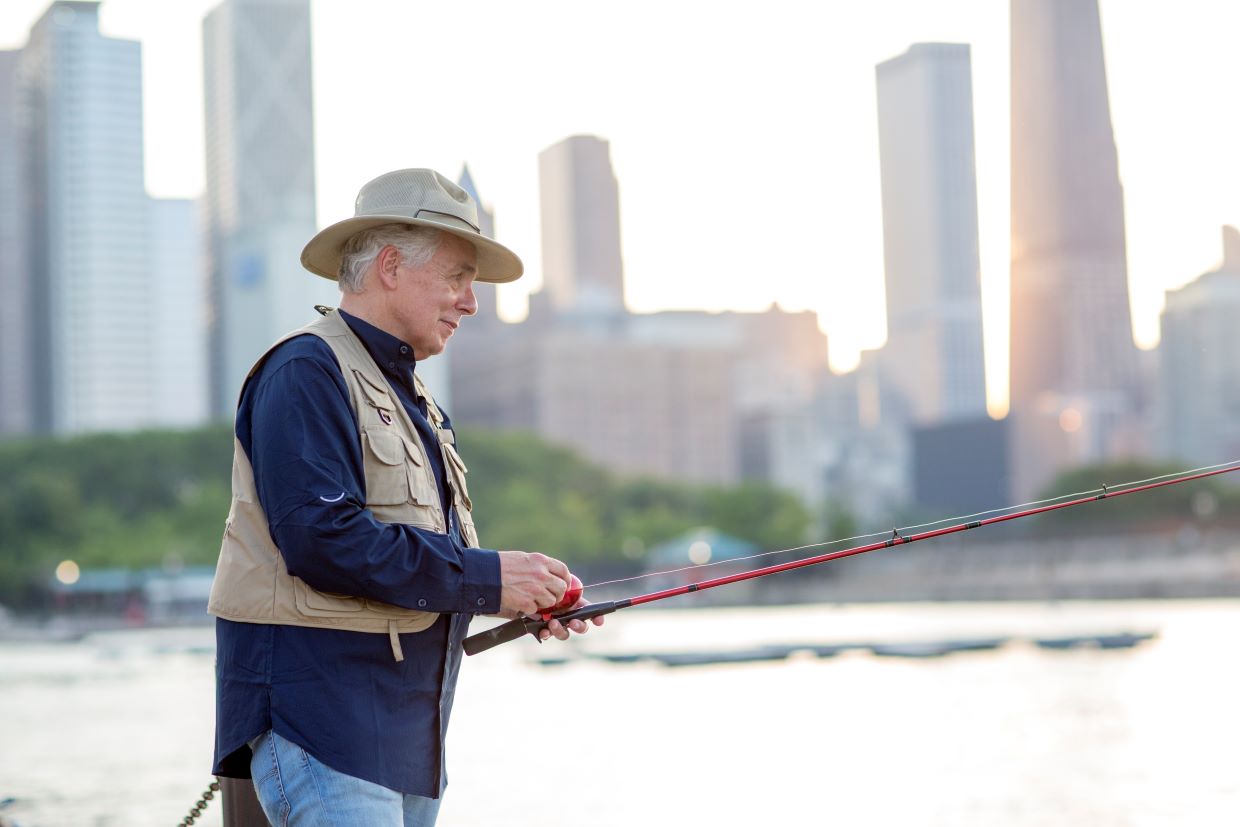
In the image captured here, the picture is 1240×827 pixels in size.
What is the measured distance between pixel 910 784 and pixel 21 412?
16127 centimetres

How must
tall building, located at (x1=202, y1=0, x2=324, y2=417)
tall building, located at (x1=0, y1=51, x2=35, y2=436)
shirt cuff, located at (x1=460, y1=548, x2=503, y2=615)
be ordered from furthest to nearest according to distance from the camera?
tall building, located at (x1=0, y1=51, x2=35, y2=436) < tall building, located at (x1=202, y1=0, x2=324, y2=417) < shirt cuff, located at (x1=460, y1=548, x2=503, y2=615)

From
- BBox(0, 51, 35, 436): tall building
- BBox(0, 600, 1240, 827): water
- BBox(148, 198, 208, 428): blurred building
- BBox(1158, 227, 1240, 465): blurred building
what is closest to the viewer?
BBox(0, 600, 1240, 827): water

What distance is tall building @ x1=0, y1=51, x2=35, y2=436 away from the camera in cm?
16300

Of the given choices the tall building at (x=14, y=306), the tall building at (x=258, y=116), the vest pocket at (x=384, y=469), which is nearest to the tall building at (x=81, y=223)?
the tall building at (x=14, y=306)

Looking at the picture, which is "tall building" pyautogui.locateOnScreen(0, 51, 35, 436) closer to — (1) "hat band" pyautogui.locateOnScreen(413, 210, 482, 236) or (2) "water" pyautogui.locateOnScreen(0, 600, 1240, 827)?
(2) "water" pyautogui.locateOnScreen(0, 600, 1240, 827)

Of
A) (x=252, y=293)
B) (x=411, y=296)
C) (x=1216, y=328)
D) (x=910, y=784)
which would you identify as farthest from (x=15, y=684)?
(x=1216, y=328)

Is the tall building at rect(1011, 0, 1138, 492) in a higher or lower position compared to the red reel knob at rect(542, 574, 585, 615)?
higher

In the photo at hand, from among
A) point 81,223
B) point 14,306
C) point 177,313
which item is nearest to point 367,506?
point 81,223

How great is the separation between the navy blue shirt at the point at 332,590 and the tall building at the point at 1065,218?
174576 mm

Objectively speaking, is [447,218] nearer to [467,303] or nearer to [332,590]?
[467,303]

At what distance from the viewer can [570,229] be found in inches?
7815

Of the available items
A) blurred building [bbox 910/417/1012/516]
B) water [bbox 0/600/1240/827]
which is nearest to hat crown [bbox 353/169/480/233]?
Answer: water [bbox 0/600/1240/827]

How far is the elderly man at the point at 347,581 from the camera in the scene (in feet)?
9.61

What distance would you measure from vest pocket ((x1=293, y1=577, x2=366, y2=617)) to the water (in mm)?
7641
